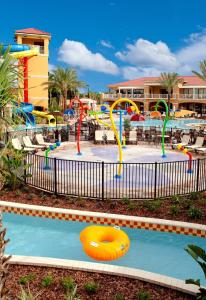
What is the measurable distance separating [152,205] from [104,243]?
290cm

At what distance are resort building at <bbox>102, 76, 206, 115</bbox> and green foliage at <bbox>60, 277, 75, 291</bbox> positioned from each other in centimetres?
5653

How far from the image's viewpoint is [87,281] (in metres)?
6.29

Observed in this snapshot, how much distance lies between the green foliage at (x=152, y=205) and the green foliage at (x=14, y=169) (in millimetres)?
4294

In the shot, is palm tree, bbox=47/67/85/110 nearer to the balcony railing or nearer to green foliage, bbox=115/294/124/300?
the balcony railing

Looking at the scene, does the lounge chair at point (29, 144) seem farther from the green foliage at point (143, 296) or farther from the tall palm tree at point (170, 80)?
the tall palm tree at point (170, 80)

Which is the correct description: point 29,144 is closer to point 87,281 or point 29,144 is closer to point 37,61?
point 87,281

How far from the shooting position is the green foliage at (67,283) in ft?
19.9

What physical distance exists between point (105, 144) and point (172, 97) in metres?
46.1

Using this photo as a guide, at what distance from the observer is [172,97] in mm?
65250

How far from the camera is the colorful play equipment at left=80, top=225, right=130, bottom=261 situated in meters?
7.65

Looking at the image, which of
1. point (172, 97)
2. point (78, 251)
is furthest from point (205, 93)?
point (78, 251)

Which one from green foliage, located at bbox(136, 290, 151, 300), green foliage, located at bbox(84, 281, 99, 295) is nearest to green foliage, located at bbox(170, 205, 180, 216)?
green foliage, located at bbox(136, 290, 151, 300)

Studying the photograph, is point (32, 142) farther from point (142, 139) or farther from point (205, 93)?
point (205, 93)

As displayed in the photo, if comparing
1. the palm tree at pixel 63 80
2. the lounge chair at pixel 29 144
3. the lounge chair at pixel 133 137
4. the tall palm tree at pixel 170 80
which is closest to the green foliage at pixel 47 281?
the lounge chair at pixel 29 144
